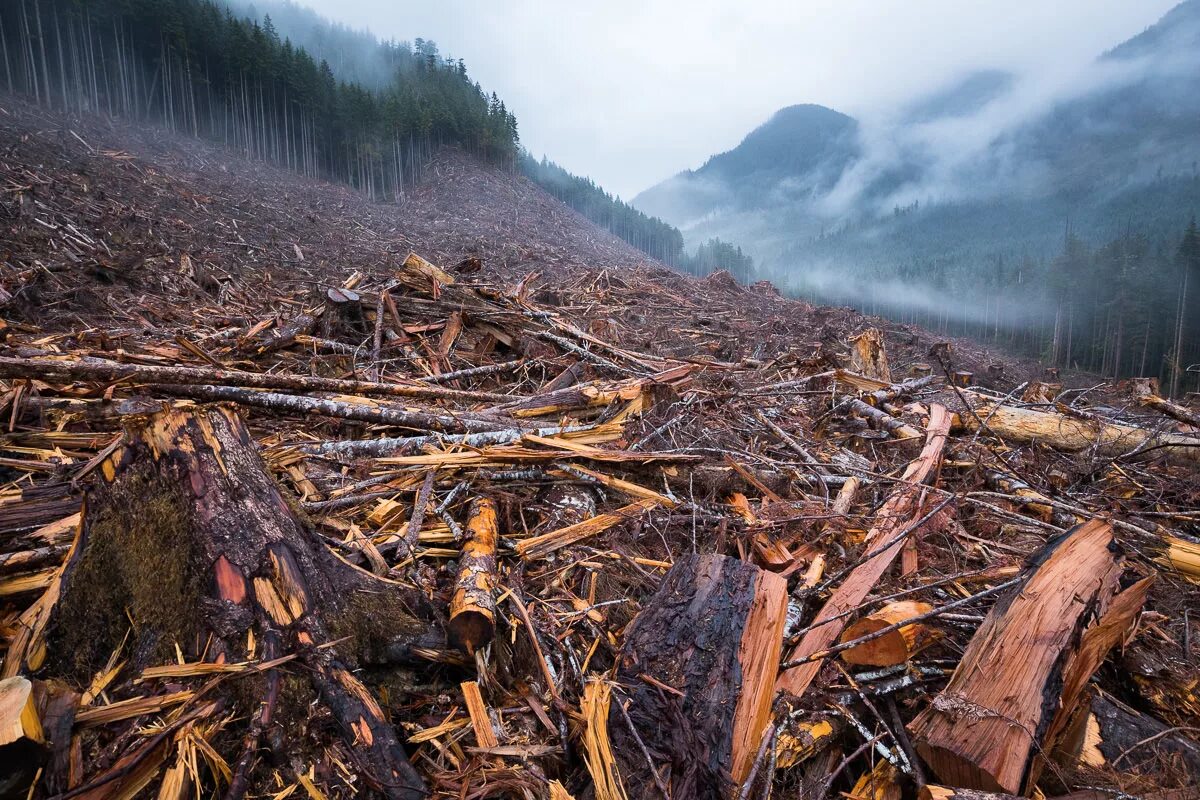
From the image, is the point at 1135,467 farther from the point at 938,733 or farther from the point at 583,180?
the point at 583,180

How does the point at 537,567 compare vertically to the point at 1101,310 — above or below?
below

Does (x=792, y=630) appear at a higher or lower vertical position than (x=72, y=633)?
lower

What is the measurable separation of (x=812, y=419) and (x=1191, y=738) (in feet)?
11.6

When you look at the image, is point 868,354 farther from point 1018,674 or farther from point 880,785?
point 880,785

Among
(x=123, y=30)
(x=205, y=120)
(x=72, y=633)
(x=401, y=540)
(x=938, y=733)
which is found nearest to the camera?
(x=938, y=733)

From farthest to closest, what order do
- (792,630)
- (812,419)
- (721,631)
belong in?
1. (812,419)
2. (792,630)
3. (721,631)

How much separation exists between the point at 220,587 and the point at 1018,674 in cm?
273

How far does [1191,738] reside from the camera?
1.76 metres

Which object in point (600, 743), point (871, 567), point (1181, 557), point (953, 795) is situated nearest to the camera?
point (953, 795)

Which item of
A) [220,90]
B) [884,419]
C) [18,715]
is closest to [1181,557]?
[884,419]

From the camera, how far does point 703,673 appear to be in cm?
174

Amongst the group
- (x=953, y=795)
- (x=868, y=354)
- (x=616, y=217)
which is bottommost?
(x=953, y=795)

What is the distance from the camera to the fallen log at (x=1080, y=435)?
4355mm

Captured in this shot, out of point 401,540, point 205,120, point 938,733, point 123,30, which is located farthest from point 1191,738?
point 123,30
